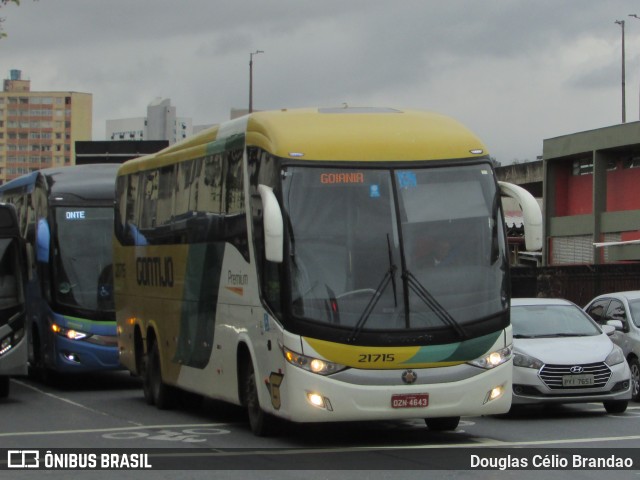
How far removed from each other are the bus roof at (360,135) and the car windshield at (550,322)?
479cm

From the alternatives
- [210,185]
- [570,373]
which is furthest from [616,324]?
[210,185]

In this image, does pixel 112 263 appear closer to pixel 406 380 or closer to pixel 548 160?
pixel 406 380

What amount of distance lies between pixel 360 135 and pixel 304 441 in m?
3.30

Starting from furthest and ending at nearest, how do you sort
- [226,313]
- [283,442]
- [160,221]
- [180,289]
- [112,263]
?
[112,263] < [160,221] < [180,289] < [226,313] < [283,442]

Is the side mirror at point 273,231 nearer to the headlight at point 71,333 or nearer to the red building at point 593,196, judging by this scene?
the headlight at point 71,333

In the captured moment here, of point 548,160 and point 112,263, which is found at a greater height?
point 548,160

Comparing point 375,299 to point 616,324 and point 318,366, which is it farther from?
point 616,324

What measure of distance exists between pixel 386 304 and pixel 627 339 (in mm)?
8293

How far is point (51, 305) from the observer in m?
22.9

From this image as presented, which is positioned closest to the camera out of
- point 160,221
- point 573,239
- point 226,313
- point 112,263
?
point 226,313

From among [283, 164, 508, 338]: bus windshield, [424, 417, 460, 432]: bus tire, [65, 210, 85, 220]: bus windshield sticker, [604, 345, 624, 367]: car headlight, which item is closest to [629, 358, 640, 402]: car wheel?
[604, 345, 624, 367]: car headlight

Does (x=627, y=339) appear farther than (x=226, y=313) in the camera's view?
Yes

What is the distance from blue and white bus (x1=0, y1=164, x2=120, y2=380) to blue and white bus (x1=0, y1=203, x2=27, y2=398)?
7.43ft

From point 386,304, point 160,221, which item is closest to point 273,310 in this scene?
point 386,304
